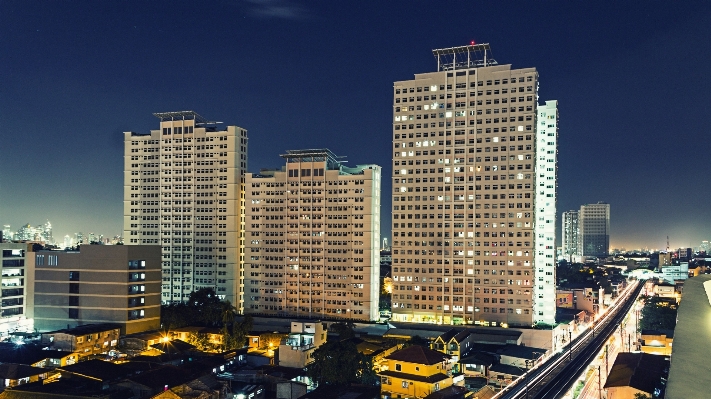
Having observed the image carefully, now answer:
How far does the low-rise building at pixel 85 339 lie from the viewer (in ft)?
143

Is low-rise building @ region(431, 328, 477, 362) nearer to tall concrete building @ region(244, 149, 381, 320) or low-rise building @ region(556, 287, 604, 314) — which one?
tall concrete building @ region(244, 149, 381, 320)

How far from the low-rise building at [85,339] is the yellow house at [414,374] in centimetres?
2556

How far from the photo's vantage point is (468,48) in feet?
209

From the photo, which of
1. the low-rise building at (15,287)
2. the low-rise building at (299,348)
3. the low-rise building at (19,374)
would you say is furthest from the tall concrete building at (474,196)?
the low-rise building at (15,287)

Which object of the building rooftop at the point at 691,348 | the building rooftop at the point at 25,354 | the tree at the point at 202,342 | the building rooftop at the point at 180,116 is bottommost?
the tree at the point at 202,342

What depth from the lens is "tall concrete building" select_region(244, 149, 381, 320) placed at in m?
63.8

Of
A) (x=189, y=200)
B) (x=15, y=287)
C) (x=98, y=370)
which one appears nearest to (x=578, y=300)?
(x=189, y=200)

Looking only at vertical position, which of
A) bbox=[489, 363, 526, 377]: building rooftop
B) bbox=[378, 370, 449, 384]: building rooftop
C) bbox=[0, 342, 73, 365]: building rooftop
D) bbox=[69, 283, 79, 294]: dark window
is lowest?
bbox=[489, 363, 526, 377]: building rooftop

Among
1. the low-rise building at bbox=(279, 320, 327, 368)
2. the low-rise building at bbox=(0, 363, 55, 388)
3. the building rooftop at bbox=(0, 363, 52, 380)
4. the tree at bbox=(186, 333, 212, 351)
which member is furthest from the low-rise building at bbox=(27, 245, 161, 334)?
the low-rise building at bbox=(279, 320, 327, 368)

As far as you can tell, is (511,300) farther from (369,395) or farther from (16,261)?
(16,261)

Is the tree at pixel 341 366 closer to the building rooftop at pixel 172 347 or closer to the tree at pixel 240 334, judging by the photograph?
the building rooftop at pixel 172 347

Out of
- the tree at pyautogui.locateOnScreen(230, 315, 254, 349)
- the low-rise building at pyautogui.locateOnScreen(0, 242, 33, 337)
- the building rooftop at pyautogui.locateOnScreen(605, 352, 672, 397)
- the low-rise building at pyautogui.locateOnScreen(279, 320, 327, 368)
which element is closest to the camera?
the building rooftop at pyautogui.locateOnScreen(605, 352, 672, 397)

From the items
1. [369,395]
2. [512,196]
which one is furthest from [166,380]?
[512,196]

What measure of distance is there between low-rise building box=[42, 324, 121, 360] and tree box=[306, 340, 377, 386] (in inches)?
852
